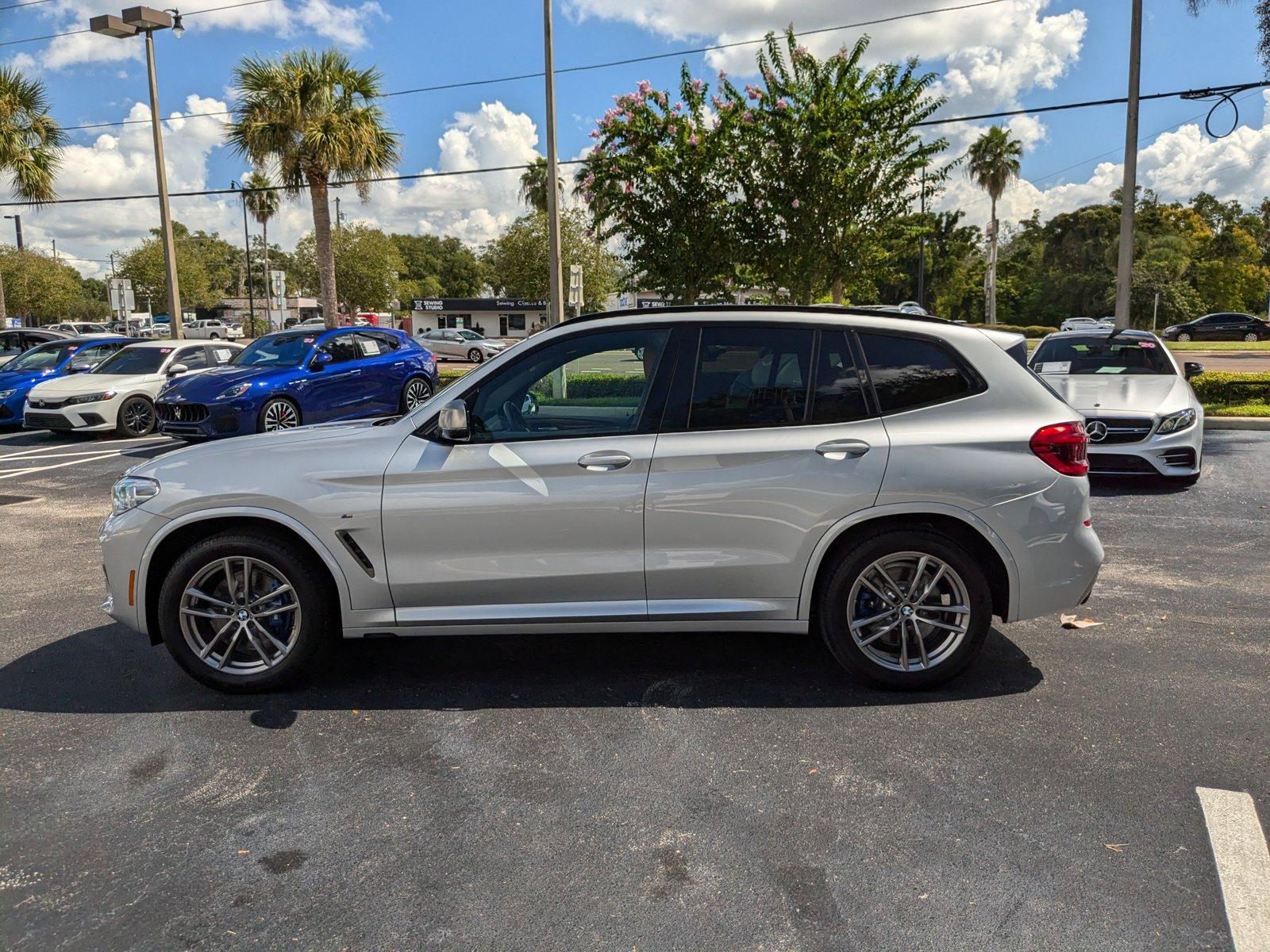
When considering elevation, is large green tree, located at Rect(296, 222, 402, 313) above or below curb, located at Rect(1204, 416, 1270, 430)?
above

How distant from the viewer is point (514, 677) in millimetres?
4551

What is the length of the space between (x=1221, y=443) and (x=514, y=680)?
11076mm

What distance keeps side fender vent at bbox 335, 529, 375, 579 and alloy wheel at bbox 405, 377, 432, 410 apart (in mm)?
10680

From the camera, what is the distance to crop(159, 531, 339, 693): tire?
13.8 feet

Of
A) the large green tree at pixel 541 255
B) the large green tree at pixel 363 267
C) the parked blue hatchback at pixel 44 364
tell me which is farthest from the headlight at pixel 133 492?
the large green tree at pixel 363 267

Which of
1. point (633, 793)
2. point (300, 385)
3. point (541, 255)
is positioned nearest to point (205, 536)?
point (633, 793)

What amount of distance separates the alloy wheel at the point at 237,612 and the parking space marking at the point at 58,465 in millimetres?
8362

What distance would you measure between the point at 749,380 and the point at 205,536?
2.56 metres

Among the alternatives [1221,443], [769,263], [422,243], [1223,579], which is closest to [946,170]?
[769,263]

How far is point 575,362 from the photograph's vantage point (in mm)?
4398

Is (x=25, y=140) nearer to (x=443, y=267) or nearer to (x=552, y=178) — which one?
(x=552, y=178)

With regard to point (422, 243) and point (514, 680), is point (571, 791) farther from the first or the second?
point (422, 243)

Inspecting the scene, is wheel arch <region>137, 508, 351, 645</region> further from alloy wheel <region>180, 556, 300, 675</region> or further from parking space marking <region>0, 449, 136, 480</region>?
parking space marking <region>0, 449, 136, 480</region>

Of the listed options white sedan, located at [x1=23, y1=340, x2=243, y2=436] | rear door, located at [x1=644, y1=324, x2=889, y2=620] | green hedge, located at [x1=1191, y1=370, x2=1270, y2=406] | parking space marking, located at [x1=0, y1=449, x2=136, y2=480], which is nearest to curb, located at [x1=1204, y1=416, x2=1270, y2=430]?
green hedge, located at [x1=1191, y1=370, x2=1270, y2=406]
